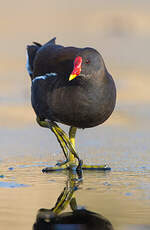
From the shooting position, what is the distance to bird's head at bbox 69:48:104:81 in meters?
5.36

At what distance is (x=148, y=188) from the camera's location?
4.48 m

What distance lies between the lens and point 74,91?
5.54 metres

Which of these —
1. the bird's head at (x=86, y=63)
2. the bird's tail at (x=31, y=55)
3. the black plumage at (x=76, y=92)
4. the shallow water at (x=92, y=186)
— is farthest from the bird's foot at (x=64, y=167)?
the bird's tail at (x=31, y=55)

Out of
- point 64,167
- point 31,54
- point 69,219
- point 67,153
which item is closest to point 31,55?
point 31,54

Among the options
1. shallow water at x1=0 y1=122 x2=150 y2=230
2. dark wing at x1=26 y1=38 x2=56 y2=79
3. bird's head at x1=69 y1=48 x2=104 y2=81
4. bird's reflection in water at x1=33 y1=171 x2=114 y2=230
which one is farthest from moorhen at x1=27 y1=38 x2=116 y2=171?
bird's reflection in water at x1=33 y1=171 x2=114 y2=230

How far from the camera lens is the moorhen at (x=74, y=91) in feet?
18.0

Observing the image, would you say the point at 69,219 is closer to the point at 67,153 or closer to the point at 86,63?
the point at 86,63

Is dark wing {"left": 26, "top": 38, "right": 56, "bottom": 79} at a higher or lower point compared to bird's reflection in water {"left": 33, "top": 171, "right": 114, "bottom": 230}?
higher

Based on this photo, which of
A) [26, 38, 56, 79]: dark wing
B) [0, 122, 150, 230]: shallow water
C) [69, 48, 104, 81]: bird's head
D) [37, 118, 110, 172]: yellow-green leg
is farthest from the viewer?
[26, 38, 56, 79]: dark wing

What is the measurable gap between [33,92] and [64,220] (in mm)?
3086

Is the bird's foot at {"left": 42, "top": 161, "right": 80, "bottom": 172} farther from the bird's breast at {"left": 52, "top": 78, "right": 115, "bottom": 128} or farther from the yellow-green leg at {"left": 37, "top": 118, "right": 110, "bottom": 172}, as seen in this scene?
the bird's breast at {"left": 52, "top": 78, "right": 115, "bottom": 128}

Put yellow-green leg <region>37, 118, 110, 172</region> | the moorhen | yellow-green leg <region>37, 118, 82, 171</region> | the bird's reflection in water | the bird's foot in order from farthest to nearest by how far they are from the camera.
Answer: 1. yellow-green leg <region>37, 118, 82, 171</region>
2. yellow-green leg <region>37, 118, 110, 172</region>
3. the bird's foot
4. the moorhen
5. the bird's reflection in water

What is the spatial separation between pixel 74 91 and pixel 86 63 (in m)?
0.30

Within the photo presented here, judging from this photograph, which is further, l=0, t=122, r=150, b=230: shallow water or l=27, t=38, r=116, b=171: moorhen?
l=27, t=38, r=116, b=171: moorhen
